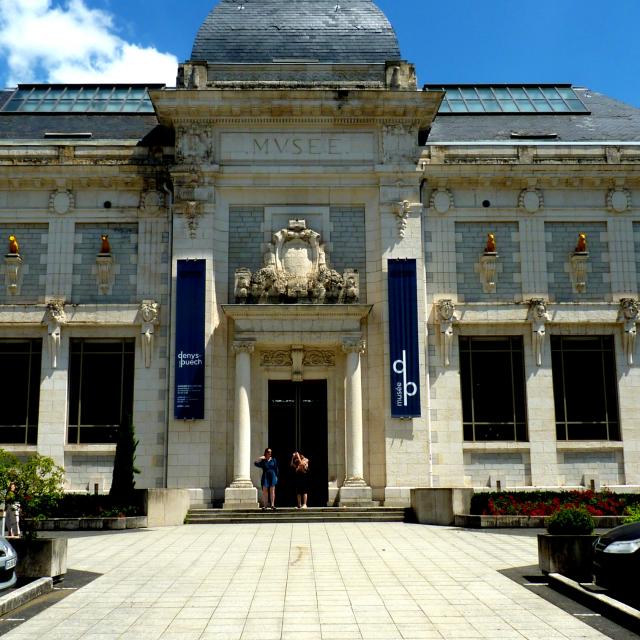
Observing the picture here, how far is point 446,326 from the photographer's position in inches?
1056

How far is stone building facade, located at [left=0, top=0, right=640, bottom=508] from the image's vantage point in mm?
26000

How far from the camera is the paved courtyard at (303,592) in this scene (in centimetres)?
1019

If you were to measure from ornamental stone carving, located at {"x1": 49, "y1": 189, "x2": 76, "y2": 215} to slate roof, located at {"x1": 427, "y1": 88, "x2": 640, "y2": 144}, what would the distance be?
12.9 m

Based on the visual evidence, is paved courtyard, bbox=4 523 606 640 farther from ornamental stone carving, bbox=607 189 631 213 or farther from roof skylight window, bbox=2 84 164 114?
roof skylight window, bbox=2 84 164 114

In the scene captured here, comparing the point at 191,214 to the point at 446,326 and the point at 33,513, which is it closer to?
the point at 446,326

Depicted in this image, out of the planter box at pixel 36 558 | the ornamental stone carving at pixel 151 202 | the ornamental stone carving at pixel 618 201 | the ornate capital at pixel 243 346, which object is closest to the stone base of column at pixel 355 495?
the ornate capital at pixel 243 346

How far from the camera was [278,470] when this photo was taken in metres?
25.9

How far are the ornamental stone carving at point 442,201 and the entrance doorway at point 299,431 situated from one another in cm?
708

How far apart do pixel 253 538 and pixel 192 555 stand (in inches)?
116

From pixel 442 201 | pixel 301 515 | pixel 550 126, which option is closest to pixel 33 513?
pixel 301 515

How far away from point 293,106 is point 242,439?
1094 centimetres

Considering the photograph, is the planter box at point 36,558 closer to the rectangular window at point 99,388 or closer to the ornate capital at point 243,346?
the ornate capital at point 243,346

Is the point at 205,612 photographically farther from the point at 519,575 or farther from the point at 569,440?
the point at 569,440

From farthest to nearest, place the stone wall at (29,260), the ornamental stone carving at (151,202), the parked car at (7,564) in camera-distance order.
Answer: the ornamental stone carving at (151,202) → the stone wall at (29,260) → the parked car at (7,564)
